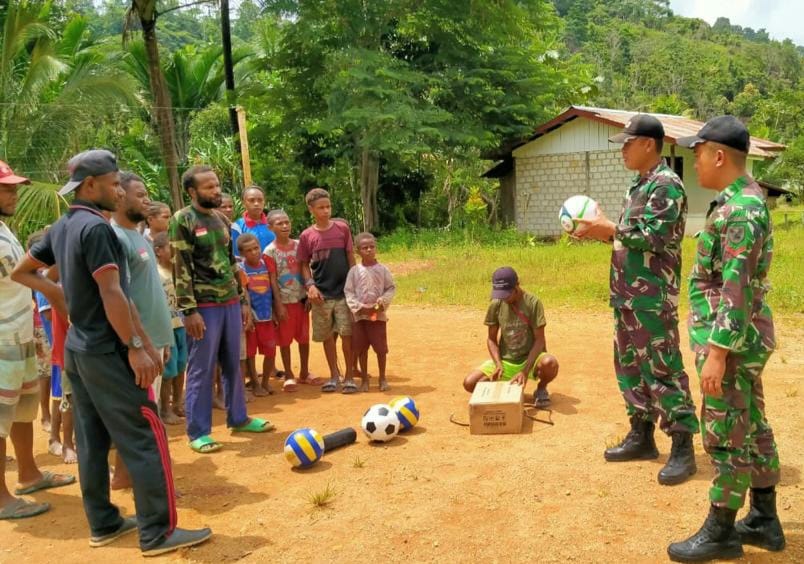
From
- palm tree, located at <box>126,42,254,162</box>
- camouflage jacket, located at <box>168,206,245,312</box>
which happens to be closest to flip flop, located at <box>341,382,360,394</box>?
camouflage jacket, located at <box>168,206,245,312</box>

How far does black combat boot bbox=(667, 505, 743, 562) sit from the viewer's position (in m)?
3.58

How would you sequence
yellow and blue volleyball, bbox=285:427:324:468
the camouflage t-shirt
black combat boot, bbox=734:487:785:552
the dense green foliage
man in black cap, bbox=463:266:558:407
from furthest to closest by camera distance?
the dense green foliage
the camouflage t-shirt
man in black cap, bbox=463:266:558:407
yellow and blue volleyball, bbox=285:427:324:468
black combat boot, bbox=734:487:785:552

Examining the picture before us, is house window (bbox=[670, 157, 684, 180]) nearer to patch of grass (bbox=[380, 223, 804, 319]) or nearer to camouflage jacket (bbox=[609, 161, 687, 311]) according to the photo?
patch of grass (bbox=[380, 223, 804, 319])

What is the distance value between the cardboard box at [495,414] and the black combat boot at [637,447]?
88 cm

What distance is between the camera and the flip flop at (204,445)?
5676 millimetres

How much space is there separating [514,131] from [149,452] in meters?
20.4

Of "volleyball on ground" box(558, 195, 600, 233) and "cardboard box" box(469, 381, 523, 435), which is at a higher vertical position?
"volleyball on ground" box(558, 195, 600, 233)

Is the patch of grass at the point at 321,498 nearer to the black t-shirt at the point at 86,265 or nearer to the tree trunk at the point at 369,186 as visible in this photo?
the black t-shirt at the point at 86,265

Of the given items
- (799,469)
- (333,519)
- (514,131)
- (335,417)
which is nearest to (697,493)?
(799,469)

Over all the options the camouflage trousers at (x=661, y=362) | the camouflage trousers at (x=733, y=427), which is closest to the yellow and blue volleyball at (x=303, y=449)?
the camouflage trousers at (x=661, y=362)

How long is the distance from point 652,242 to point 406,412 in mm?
2350

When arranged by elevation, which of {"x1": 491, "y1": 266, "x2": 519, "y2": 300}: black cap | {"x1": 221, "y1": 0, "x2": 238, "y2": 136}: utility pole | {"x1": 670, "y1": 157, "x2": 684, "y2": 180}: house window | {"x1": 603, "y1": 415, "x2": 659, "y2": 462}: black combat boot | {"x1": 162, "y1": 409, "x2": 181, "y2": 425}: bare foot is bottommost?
{"x1": 162, "y1": 409, "x2": 181, "y2": 425}: bare foot

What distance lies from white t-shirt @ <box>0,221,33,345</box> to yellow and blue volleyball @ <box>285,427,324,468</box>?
187 cm

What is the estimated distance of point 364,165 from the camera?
23.2m
